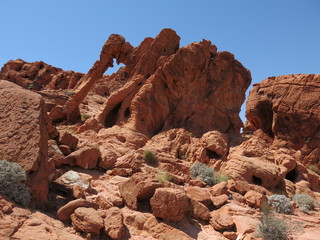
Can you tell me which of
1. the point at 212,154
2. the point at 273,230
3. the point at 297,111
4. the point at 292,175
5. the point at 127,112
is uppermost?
the point at 297,111

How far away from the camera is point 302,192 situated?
12711 millimetres

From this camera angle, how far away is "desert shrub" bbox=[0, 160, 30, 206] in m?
5.87

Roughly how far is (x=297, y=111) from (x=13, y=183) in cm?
1818

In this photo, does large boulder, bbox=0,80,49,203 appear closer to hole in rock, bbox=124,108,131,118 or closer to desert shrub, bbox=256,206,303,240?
desert shrub, bbox=256,206,303,240

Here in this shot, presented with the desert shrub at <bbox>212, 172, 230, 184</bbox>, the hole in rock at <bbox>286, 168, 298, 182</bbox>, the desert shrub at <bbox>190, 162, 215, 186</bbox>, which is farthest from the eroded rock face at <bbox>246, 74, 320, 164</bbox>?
the desert shrub at <bbox>190, 162, 215, 186</bbox>

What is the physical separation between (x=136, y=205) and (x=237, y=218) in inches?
113

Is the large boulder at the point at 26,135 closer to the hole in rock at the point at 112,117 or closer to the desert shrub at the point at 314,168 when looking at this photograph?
the hole in rock at the point at 112,117

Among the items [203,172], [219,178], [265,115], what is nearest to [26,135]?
[203,172]

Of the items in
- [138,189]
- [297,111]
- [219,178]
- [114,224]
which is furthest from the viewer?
[297,111]

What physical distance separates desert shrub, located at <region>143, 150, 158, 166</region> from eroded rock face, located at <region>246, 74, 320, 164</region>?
11.5m

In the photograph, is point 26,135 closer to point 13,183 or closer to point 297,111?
point 13,183

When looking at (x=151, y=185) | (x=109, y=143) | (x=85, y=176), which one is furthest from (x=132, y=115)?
(x=151, y=185)

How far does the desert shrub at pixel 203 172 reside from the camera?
11.4 metres

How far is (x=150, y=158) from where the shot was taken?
11.8 meters
